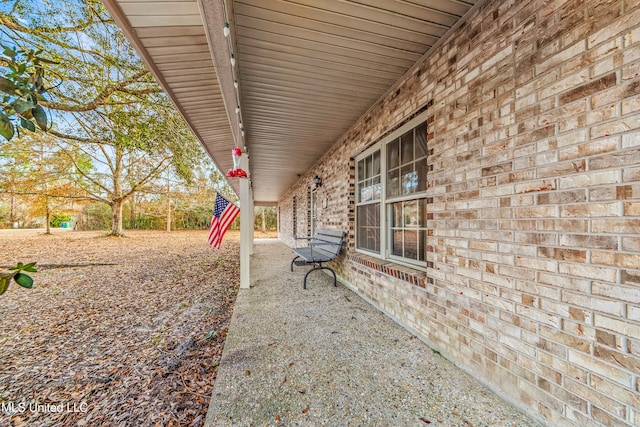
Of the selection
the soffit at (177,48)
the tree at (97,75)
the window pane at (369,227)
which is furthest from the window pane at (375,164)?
the tree at (97,75)

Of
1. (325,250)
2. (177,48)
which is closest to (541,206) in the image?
(177,48)

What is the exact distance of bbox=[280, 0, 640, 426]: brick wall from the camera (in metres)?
1.18

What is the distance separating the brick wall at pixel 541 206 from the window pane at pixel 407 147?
51 cm

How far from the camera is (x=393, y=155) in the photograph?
123 inches

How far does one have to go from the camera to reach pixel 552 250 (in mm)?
1420

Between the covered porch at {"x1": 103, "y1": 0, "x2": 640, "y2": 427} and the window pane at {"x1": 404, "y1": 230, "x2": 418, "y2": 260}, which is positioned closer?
the covered porch at {"x1": 103, "y1": 0, "x2": 640, "y2": 427}

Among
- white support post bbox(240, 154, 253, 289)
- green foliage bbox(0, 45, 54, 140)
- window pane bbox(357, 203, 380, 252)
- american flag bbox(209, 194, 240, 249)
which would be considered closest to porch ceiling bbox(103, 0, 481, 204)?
white support post bbox(240, 154, 253, 289)

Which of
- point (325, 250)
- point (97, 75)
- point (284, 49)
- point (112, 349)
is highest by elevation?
point (97, 75)

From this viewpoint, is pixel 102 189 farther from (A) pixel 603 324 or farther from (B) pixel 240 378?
(A) pixel 603 324

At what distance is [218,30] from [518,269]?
2525 millimetres

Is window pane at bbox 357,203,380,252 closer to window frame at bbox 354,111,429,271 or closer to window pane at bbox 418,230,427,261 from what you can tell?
window frame at bbox 354,111,429,271

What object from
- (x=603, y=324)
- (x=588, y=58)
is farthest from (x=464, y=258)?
(x=588, y=58)

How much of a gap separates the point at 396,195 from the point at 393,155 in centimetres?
51

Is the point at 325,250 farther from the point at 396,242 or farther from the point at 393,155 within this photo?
the point at 393,155
